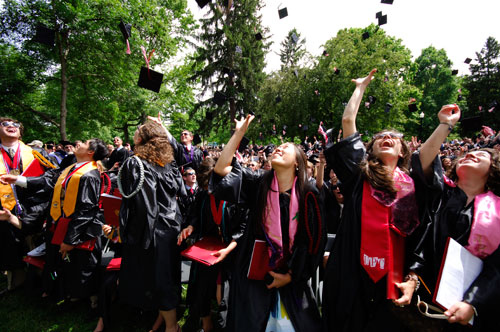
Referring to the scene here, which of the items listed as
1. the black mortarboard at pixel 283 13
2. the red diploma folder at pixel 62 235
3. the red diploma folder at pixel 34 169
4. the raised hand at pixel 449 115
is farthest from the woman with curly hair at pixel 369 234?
the black mortarboard at pixel 283 13

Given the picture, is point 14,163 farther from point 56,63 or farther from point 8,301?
point 56,63

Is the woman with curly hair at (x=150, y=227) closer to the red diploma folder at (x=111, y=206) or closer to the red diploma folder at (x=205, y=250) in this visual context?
the red diploma folder at (x=111, y=206)

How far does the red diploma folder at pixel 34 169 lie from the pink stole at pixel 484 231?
5146mm

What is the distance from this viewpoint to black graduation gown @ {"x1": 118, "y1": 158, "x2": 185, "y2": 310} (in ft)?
7.86

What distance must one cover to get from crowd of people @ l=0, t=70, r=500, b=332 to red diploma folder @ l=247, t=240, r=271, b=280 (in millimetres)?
11

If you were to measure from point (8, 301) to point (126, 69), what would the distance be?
Answer: 461 inches

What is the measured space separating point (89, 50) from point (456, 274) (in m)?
14.5

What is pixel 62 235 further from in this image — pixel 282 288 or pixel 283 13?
pixel 283 13

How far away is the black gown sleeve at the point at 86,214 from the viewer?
2920mm

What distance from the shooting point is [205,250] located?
2443mm

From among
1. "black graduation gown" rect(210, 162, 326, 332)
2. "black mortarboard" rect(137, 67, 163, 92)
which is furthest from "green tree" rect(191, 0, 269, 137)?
"black graduation gown" rect(210, 162, 326, 332)

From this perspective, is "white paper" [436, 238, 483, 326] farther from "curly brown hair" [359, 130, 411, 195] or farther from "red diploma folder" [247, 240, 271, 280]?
"red diploma folder" [247, 240, 271, 280]

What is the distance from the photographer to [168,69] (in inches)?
657

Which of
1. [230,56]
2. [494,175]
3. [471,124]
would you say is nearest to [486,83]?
[230,56]
